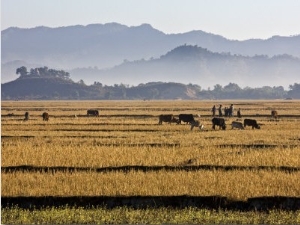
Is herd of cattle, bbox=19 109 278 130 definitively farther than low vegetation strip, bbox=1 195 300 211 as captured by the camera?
Yes

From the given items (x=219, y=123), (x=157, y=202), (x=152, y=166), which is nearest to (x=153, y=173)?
(x=152, y=166)

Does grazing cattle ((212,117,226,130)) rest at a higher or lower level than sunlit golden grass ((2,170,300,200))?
higher

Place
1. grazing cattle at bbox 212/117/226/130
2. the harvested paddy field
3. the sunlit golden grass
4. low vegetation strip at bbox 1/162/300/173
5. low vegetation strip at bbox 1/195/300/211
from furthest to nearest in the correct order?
grazing cattle at bbox 212/117/226/130 < low vegetation strip at bbox 1/162/300/173 < the sunlit golden grass < the harvested paddy field < low vegetation strip at bbox 1/195/300/211

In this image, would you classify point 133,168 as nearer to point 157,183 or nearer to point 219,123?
point 157,183

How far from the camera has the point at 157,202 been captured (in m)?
14.0

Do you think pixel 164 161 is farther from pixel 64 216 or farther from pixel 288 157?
pixel 64 216

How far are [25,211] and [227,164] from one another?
854cm

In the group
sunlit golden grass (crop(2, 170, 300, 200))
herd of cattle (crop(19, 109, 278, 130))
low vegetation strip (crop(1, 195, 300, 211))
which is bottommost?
low vegetation strip (crop(1, 195, 300, 211))

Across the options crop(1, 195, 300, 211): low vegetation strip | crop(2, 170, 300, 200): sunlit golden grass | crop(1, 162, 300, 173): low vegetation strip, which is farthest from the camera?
crop(1, 162, 300, 173): low vegetation strip

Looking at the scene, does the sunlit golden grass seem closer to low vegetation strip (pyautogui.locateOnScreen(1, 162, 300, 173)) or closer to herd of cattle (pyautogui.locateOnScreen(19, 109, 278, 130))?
low vegetation strip (pyautogui.locateOnScreen(1, 162, 300, 173))

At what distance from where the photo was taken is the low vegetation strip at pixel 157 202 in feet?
45.6

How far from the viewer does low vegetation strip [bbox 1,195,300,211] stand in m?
13.9

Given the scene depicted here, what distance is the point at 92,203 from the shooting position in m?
14.1

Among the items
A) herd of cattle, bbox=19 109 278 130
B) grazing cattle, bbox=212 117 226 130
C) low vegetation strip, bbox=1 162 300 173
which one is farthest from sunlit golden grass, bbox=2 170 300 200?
herd of cattle, bbox=19 109 278 130
